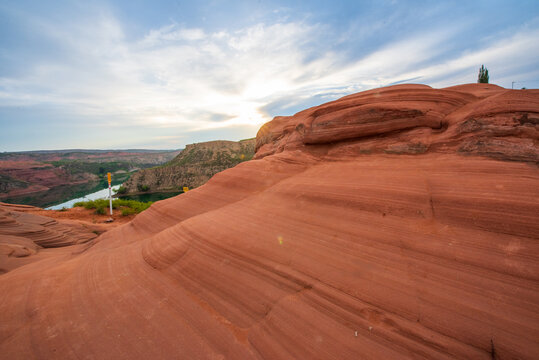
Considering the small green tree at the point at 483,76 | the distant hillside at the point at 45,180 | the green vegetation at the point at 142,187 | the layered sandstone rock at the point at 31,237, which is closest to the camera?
the layered sandstone rock at the point at 31,237

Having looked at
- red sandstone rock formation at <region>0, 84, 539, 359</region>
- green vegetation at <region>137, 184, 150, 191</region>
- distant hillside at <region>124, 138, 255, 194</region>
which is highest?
red sandstone rock formation at <region>0, 84, 539, 359</region>

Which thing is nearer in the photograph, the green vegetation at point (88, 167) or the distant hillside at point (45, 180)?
the distant hillside at point (45, 180)

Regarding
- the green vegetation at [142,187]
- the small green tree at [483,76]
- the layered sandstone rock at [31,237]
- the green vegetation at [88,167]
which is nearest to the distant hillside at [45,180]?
the green vegetation at [88,167]

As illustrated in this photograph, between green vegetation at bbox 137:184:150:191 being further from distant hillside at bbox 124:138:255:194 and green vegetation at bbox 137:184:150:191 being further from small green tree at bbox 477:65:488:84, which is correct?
small green tree at bbox 477:65:488:84

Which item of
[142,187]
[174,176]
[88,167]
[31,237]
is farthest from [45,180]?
[31,237]

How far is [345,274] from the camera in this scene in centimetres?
280

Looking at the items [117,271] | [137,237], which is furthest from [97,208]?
[117,271]

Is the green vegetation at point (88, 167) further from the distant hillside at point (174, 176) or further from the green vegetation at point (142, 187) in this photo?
the green vegetation at point (142, 187)

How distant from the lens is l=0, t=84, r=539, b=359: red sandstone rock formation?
2.18 metres

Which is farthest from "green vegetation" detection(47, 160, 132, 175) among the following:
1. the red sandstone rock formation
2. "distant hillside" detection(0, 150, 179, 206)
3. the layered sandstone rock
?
the red sandstone rock formation

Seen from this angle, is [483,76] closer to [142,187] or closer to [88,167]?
[142,187]

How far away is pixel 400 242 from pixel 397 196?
38.6 inches

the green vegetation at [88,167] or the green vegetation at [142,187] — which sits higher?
A: the green vegetation at [88,167]

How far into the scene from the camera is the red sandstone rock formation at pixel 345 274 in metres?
2.18
